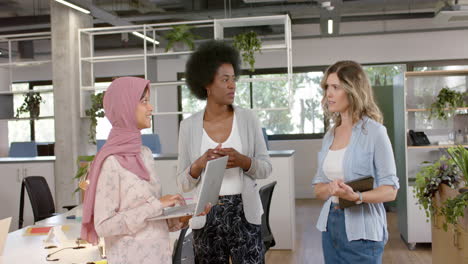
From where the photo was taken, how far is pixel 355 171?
7.48 feet

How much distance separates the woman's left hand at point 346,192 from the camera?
7.16 ft

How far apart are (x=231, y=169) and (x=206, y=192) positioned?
47 cm

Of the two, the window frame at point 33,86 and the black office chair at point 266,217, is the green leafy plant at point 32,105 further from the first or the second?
the black office chair at point 266,217

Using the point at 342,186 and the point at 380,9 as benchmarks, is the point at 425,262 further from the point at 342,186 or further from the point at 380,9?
the point at 380,9

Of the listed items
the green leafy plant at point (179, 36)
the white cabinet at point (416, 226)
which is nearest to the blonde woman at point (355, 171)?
the white cabinet at point (416, 226)

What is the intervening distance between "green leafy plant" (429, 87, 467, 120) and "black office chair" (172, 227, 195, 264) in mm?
3964

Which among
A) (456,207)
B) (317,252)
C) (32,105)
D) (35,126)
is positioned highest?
(32,105)

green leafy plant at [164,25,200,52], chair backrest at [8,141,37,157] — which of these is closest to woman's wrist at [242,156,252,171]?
green leafy plant at [164,25,200,52]

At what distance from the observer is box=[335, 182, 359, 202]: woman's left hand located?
2.18 metres

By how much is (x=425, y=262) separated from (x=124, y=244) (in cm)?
447

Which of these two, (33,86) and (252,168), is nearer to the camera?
(252,168)

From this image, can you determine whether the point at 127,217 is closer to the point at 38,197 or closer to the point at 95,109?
the point at 38,197

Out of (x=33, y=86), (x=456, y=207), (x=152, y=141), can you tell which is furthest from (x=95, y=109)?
(x=33, y=86)

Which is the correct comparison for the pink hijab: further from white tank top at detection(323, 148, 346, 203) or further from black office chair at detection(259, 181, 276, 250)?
black office chair at detection(259, 181, 276, 250)
